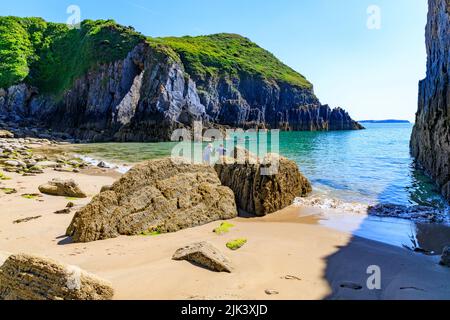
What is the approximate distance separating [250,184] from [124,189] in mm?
4416

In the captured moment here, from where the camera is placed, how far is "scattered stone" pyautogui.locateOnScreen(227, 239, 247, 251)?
745cm

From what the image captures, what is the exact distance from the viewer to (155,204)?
28.7ft

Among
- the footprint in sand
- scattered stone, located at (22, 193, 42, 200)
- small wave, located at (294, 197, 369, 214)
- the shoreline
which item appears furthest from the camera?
small wave, located at (294, 197, 369, 214)

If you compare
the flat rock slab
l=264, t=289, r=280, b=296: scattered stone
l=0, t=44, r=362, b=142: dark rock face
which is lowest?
l=264, t=289, r=280, b=296: scattered stone

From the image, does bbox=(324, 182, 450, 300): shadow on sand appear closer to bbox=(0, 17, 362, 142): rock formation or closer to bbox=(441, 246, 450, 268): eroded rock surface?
bbox=(441, 246, 450, 268): eroded rock surface

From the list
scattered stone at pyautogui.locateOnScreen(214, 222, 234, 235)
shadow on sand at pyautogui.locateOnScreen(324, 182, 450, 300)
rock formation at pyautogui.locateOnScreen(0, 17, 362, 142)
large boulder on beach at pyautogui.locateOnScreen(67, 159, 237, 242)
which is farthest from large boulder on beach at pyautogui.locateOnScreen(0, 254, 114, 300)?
rock formation at pyautogui.locateOnScreen(0, 17, 362, 142)

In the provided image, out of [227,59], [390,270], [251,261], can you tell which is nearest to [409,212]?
[390,270]

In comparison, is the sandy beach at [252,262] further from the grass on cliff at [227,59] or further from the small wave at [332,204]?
the grass on cliff at [227,59]

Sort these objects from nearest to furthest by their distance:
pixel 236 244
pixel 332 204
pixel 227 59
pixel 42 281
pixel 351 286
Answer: pixel 42 281, pixel 351 286, pixel 236 244, pixel 332 204, pixel 227 59

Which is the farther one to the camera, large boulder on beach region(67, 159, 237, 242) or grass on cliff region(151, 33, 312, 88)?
grass on cliff region(151, 33, 312, 88)

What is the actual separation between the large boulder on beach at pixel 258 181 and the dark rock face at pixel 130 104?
172ft

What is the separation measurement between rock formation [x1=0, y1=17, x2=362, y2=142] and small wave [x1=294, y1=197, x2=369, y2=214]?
172 ft

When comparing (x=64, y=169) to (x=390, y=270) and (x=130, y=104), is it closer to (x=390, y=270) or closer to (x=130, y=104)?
(x=390, y=270)

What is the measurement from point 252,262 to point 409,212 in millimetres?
8137
